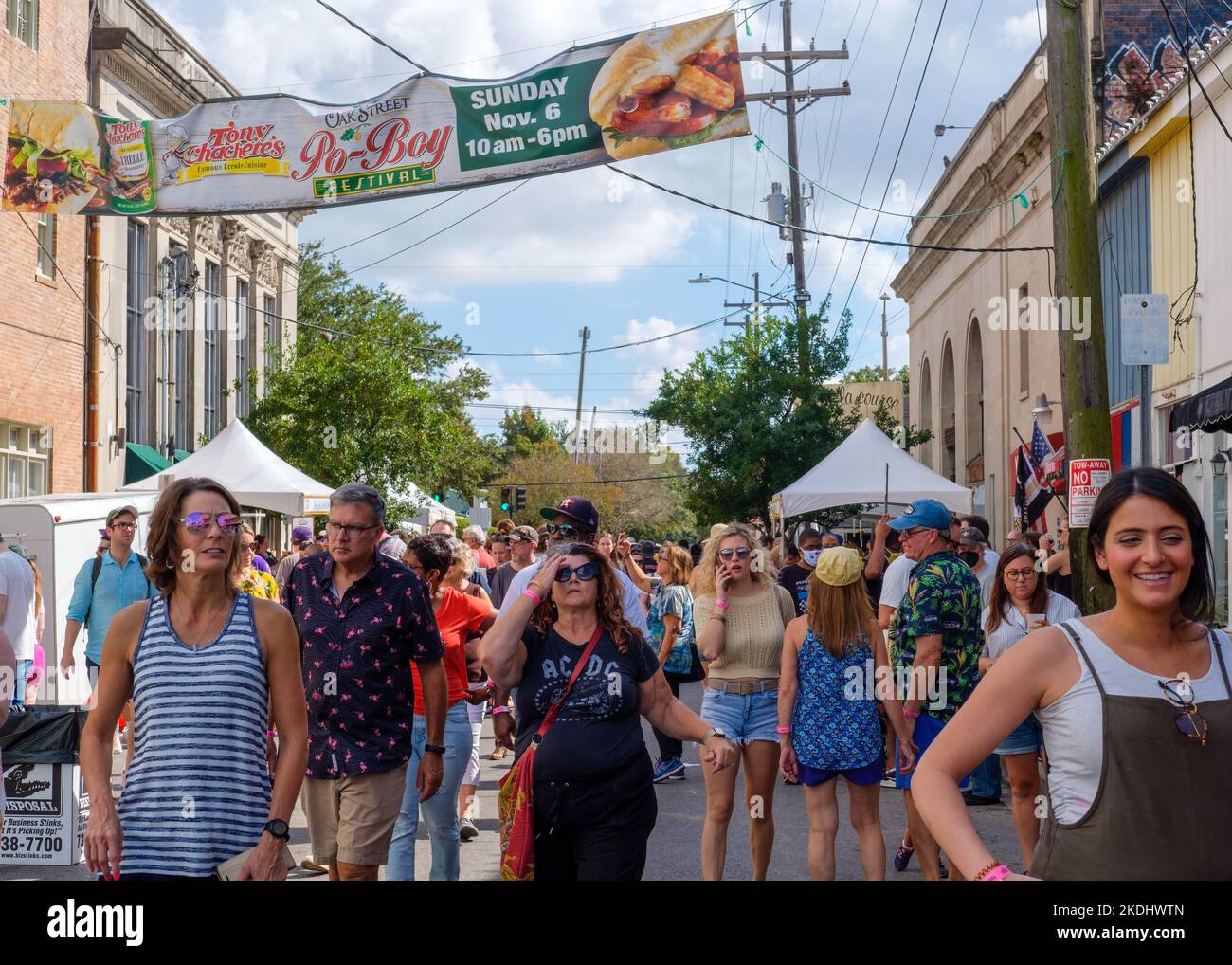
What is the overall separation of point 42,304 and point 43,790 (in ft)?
61.5

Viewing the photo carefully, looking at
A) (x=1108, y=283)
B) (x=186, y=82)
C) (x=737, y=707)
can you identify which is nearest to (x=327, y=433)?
(x=186, y=82)

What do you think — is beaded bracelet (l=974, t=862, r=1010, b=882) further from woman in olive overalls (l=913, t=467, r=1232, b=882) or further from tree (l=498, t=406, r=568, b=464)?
tree (l=498, t=406, r=568, b=464)

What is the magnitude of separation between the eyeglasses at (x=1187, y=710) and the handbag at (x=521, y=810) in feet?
8.43

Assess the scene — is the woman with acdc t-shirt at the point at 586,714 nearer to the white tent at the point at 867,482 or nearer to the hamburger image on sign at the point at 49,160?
the hamburger image on sign at the point at 49,160

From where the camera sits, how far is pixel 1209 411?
9547 mm

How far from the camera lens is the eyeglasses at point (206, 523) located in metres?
4.12

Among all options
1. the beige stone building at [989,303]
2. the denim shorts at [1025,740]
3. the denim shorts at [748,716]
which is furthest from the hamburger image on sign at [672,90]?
the beige stone building at [989,303]

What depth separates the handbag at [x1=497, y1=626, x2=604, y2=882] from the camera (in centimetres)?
482

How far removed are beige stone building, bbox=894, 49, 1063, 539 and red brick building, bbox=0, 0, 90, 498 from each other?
1621 centimetres

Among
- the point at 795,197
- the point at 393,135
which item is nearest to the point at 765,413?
the point at 795,197

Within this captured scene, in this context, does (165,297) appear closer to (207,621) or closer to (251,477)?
(251,477)
